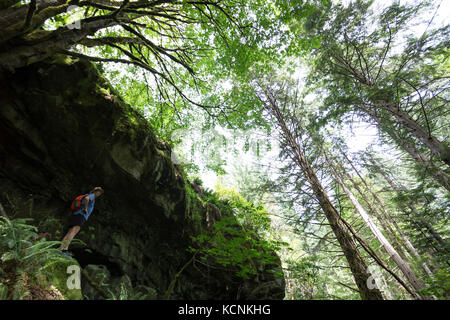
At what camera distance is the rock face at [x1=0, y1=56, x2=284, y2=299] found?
424cm

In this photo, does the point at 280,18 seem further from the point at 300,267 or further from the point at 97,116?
the point at 300,267

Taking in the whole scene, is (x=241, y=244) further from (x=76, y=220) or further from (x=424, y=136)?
(x=424, y=136)

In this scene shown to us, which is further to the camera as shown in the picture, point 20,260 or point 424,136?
point 424,136

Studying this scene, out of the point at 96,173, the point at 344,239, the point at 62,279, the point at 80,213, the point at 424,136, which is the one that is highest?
the point at 424,136

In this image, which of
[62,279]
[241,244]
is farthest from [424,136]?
[62,279]

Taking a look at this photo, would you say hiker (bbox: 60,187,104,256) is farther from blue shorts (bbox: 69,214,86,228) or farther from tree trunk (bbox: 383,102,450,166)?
tree trunk (bbox: 383,102,450,166)

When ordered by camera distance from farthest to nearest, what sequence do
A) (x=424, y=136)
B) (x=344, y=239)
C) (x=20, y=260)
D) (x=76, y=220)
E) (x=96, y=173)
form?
1. (x=424, y=136)
2. (x=96, y=173)
3. (x=344, y=239)
4. (x=76, y=220)
5. (x=20, y=260)

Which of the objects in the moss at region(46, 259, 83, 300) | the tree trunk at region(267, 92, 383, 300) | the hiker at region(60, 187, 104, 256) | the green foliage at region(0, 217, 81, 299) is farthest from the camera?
the hiker at region(60, 187, 104, 256)

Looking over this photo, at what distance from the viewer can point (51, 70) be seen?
13.4 feet

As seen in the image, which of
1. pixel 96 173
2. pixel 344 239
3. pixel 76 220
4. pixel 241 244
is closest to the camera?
pixel 76 220

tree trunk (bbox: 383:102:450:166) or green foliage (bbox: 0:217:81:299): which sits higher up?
tree trunk (bbox: 383:102:450:166)

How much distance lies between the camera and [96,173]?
16.7 ft

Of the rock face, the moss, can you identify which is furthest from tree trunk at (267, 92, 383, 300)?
the moss

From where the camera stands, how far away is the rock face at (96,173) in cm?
424
